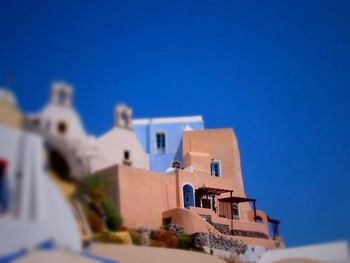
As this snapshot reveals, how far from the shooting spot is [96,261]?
6688mm

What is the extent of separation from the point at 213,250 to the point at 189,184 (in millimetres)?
1281

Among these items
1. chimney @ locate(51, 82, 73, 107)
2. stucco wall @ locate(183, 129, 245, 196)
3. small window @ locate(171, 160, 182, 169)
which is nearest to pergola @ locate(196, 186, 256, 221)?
stucco wall @ locate(183, 129, 245, 196)

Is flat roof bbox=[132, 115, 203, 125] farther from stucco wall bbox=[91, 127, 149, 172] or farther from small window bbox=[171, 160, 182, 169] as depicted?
stucco wall bbox=[91, 127, 149, 172]

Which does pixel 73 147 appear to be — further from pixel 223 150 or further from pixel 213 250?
pixel 223 150

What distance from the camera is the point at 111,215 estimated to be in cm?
691

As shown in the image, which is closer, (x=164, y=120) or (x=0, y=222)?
(x=0, y=222)

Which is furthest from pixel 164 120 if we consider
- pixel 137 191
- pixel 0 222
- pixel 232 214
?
pixel 0 222

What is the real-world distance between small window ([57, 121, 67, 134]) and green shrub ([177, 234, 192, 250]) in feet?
10.7

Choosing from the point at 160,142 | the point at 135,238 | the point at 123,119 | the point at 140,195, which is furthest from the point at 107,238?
the point at 160,142

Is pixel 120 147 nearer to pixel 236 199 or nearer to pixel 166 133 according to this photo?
pixel 166 133

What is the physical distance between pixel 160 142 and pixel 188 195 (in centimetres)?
122

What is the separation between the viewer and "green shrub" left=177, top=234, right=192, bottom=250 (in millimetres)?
8765

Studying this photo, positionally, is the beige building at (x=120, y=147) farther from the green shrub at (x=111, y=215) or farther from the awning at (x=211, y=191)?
the awning at (x=211, y=191)

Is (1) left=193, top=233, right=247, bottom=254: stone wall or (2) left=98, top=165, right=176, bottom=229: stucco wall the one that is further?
(1) left=193, top=233, right=247, bottom=254: stone wall
